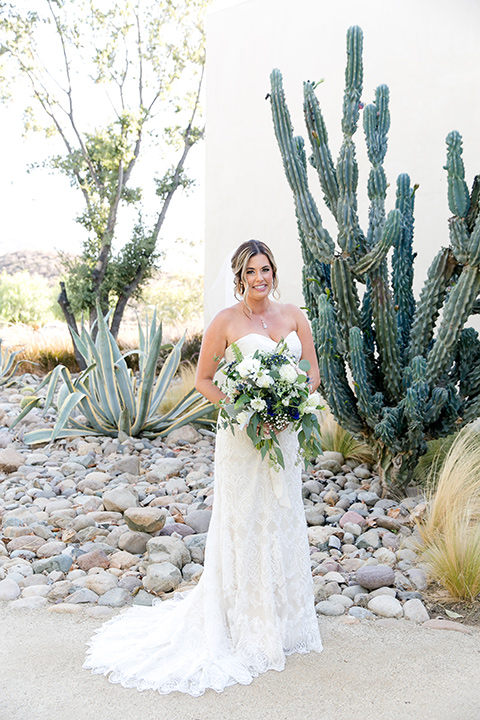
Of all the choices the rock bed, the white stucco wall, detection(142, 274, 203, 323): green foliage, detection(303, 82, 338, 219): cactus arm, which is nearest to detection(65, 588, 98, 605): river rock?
the rock bed

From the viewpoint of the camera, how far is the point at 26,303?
22672mm

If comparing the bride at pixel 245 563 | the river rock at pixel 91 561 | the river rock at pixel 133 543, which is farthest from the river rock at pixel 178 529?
the bride at pixel 245 563

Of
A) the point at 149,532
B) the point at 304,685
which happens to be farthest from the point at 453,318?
the point at 304,685

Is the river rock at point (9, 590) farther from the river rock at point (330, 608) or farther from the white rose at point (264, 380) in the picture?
the white rose at point (264, 380)

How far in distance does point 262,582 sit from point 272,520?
285mm

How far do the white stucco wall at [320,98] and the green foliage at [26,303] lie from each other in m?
13.5

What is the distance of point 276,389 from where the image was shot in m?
3.07

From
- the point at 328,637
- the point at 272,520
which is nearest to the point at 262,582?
the point at 272,520

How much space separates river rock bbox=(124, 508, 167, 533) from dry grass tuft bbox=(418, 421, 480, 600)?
166 cm

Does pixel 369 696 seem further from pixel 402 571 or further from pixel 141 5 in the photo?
pixel 141 5

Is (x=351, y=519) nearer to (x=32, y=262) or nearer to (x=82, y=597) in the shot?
(x=82, y=597)

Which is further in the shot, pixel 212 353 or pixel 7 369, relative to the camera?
pixel 7 369

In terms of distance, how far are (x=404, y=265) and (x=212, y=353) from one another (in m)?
2.60

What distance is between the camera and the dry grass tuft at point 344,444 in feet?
20.7
